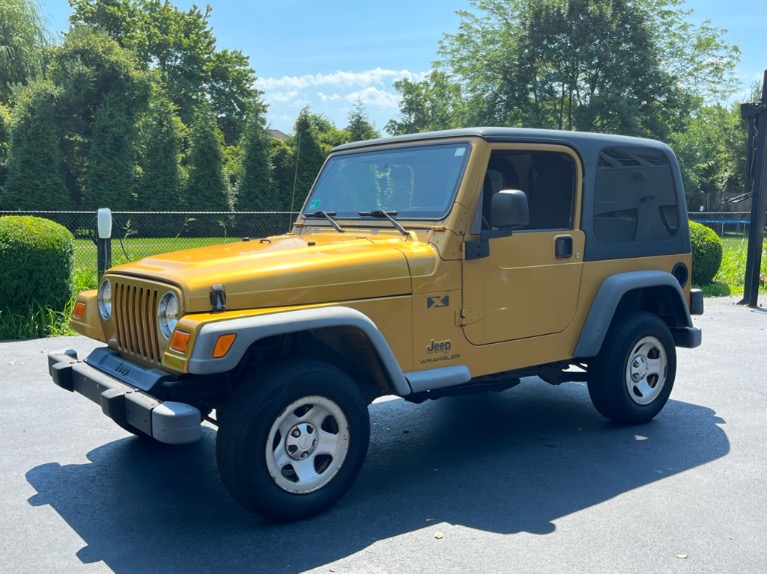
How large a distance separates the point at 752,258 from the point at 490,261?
31.8 ft

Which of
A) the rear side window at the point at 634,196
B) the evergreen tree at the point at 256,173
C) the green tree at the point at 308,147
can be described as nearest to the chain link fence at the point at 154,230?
the rear side window at the point at 634,196

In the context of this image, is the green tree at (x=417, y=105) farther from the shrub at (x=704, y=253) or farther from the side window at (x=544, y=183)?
the side window at (x=544, y=183)

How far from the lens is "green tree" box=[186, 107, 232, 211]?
→ 26.5 meters

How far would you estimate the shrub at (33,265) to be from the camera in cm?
870

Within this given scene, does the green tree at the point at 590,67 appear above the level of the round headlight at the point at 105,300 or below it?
above

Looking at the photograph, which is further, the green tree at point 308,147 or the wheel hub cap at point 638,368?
the green tree at point 308,147

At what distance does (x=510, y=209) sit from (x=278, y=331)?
1.61m

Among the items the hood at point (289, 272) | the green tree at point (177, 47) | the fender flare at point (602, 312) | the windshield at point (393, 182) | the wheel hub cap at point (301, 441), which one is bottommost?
the wheel hub cap at point (301, 441)

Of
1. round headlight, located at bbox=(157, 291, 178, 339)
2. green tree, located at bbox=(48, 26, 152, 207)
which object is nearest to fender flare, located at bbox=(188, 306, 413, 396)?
round headlight, located at bbox=(157, 291, 178, 339)

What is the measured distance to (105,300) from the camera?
4660mm

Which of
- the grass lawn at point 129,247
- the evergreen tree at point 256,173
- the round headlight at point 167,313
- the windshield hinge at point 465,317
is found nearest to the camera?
the round headlight at point 167,313

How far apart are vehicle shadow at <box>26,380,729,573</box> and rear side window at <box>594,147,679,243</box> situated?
4.93 ft

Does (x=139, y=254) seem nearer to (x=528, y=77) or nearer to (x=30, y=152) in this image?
(x=30, y=152)

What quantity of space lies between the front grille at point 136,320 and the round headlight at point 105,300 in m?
0.14
